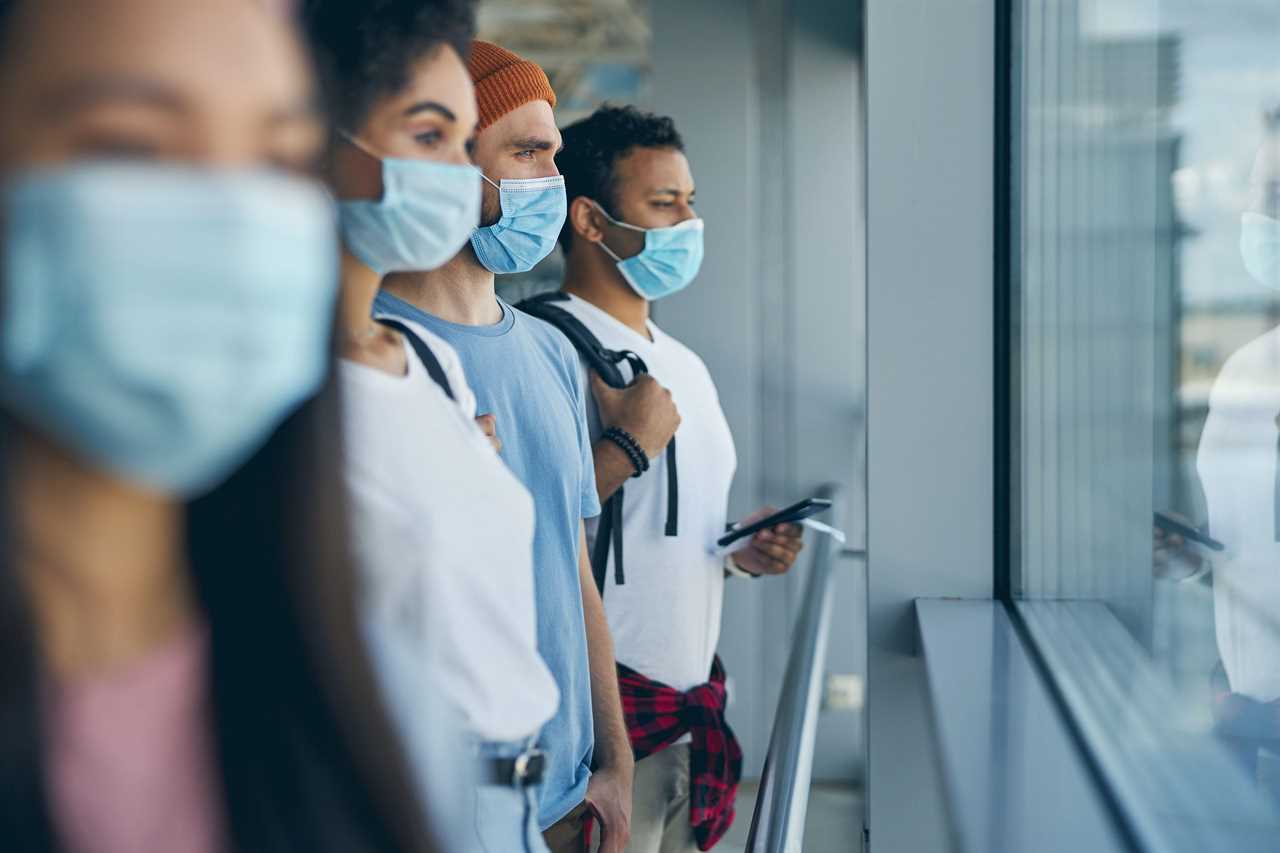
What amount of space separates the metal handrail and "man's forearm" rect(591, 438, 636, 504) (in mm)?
375

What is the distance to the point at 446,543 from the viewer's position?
825mm

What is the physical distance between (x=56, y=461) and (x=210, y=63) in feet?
0.64

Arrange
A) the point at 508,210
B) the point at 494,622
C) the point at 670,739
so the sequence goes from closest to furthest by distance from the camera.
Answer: the point at 494,622 < the point at 508,210 < the point at 670,739

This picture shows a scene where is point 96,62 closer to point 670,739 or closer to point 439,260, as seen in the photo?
point 439,260

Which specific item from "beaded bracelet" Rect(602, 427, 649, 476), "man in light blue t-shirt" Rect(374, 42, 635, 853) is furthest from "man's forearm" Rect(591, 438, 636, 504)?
"man in light blue t-shirt" Rect(374, 42, 635, 853)

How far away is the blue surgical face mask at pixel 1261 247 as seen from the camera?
91 cm

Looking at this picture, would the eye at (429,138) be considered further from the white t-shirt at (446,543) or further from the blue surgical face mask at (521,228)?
the blue surgical face mask at (521,228)

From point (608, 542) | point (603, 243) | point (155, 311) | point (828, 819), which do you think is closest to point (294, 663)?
point (155, 311)

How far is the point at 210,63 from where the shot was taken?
58 cm

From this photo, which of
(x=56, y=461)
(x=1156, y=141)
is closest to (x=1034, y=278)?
(x=1156, y=141)

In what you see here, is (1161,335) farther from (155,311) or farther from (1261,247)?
(155,311)

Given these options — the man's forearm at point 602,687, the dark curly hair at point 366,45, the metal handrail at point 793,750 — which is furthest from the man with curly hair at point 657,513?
the dark curly hair at point 366,45

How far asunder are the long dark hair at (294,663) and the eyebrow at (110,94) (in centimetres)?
17

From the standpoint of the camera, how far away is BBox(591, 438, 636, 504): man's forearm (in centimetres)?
183
